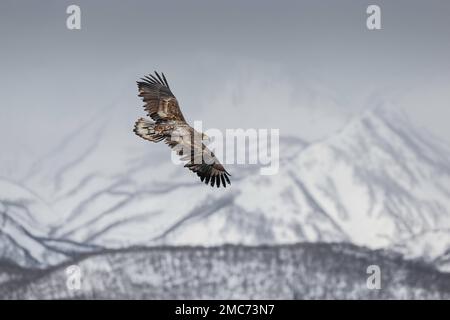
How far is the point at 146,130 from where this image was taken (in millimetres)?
22281

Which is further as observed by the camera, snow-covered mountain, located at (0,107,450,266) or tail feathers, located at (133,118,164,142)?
snow-covered mountain, located at (0,107,450,266)

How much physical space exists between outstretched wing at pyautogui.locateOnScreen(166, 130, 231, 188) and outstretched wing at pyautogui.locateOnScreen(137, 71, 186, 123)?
87cm

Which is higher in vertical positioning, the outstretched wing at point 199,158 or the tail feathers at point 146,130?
the tail feathers at point 146,130

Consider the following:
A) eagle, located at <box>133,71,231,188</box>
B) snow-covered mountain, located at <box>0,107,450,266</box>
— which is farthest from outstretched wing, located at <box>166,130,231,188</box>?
snow-covered mountain, located at <box>0,107,450,266</box>

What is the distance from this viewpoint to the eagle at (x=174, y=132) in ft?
70.4

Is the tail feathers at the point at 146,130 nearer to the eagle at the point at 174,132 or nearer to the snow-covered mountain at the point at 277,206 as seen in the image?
the eagle at the point at 174,132

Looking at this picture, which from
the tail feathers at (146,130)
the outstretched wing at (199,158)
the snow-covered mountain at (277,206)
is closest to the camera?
the outstretched wing at (199,158)

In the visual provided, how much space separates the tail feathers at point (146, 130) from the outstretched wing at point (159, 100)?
0.72 feet

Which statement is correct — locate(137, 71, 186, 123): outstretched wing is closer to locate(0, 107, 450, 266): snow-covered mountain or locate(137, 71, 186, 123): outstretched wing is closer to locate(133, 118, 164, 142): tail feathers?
locate(133, 118, 164, 142): tail feathers

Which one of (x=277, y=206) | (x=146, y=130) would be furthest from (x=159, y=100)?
(x=277, y=206)

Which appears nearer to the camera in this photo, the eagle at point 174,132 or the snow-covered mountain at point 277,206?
the eagle at point 174,132

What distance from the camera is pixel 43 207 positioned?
5079 inches

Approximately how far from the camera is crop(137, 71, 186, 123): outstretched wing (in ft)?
74.9

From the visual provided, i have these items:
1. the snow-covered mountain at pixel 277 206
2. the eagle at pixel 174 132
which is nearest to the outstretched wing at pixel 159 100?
the eagle at pixel 174 132
